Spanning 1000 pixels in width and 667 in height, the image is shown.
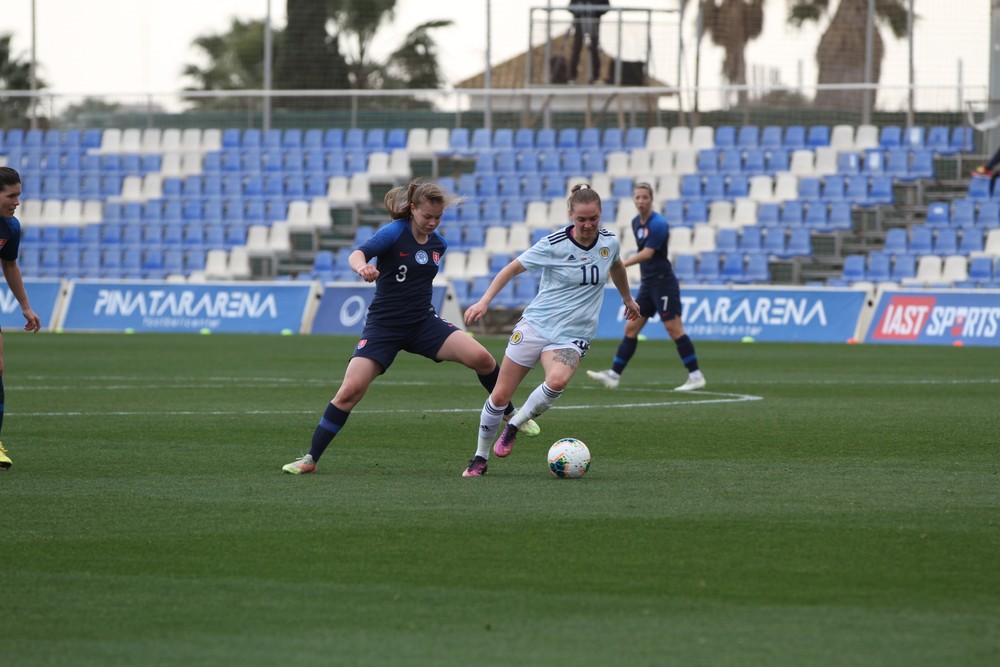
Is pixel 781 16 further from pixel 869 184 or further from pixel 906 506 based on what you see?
pixel 906 506

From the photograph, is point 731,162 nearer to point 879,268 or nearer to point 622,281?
point 879,268

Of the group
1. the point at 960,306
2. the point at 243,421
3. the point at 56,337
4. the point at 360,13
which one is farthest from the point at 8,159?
the point at 243,421

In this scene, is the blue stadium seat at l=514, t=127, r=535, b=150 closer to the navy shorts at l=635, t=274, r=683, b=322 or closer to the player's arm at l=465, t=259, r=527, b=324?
the navy shorts at l=635, t=274, r=683, b=322

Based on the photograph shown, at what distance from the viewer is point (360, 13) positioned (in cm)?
4953

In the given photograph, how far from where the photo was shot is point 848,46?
32969 mm

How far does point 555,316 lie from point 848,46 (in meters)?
25.4

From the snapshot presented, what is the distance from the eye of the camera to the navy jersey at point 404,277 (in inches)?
372

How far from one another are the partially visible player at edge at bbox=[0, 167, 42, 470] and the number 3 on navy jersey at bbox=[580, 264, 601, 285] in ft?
11.6

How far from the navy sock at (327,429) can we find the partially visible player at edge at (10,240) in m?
1.95

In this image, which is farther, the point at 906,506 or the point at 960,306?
the point at 960,306

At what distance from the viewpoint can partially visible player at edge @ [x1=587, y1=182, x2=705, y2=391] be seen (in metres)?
16.1

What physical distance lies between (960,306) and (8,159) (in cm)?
2450

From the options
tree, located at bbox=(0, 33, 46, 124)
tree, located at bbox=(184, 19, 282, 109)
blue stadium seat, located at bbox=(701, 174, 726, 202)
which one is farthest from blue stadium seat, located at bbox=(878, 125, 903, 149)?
tree, located at bbox=(0, 33, 46, 124)

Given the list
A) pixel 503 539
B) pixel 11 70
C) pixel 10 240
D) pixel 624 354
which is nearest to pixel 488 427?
pixel 503 539
